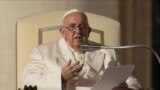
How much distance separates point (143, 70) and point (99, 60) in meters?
2.78

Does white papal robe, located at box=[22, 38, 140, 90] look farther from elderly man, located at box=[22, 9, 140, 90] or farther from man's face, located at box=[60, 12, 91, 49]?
man's face, located at box=[60, 12, 91, 49]

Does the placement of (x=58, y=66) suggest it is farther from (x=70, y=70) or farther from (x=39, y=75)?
(x=70, y=70)

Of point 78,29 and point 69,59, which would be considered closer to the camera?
point 78,29

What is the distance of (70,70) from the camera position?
343 centimetres

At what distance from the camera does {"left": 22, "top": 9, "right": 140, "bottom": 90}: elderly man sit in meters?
3.70

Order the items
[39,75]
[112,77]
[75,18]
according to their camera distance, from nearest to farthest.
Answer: [112,77] → [39,75] → [75,18]

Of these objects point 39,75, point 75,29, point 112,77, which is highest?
point 75,29

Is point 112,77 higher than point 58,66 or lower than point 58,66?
higher

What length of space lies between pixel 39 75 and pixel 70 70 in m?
0.42

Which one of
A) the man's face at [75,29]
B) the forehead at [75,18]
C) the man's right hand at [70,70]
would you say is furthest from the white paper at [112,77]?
the forehead at [75,18]

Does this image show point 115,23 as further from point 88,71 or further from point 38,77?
point 38,77

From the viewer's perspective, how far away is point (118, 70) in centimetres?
336

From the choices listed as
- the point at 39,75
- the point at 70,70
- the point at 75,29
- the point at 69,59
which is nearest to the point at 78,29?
the point at 75,29

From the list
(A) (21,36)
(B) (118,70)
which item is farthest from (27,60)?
(B) (118,70)
